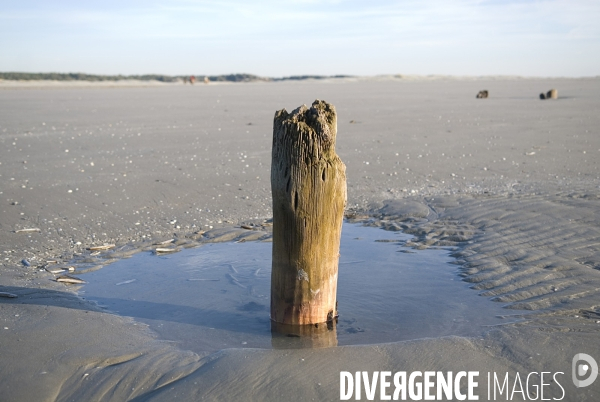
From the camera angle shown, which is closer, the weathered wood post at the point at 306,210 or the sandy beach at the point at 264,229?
the sandy beach at the point at 264,229

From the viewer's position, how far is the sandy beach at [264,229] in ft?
12.5

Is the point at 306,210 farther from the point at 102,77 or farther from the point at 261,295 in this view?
the point at 102,77

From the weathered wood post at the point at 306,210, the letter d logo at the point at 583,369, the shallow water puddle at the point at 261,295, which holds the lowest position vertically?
the shallow water puddle at the point at 261,295

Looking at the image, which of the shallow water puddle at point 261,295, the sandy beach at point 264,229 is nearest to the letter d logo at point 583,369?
the sandy beach at point 264,229

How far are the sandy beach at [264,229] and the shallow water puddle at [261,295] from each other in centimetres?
22

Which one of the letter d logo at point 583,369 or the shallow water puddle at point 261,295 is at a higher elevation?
the letter d logo at point 583,369

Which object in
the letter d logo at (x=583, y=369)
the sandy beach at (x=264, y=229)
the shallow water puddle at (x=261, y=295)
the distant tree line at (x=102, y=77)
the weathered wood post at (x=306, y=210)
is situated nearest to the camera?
the letter d logo at (x=583, y=369)

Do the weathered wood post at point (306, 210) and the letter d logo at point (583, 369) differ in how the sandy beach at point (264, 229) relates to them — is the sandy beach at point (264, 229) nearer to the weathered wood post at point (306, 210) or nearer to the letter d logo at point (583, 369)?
the letter d logo at point (583, 369)

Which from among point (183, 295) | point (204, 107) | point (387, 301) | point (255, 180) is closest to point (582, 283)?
point (387, 301)

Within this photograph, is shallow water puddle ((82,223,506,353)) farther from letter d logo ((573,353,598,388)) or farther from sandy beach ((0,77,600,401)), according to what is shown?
letter d logo ((573,353,598,388))

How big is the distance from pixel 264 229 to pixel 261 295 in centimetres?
211

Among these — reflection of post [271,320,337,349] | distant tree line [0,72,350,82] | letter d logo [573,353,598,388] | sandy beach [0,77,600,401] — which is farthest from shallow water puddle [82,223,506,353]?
distant tree line [0,72,350,82]

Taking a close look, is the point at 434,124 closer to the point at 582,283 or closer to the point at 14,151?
the point at 14,151

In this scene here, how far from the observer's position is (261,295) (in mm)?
5387
